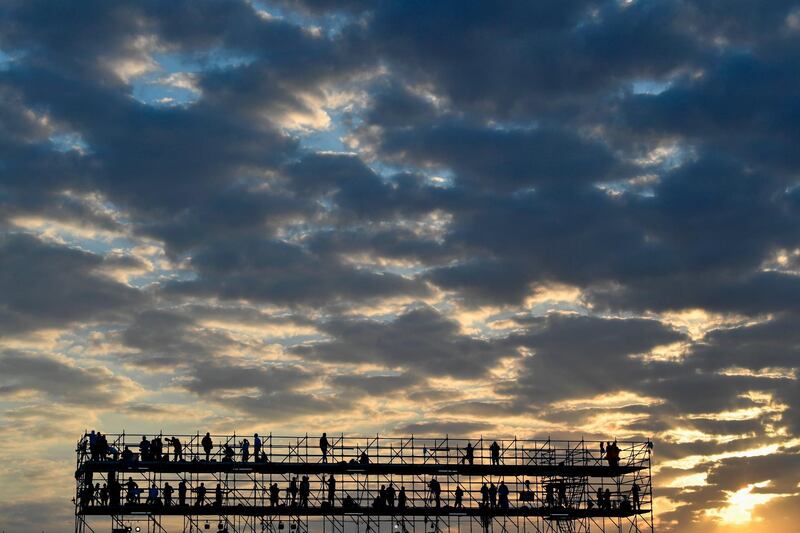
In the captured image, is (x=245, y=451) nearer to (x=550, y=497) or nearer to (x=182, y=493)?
(x=182, y=493)

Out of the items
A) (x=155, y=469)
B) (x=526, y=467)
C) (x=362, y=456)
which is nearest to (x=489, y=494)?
(x=526, y=467)

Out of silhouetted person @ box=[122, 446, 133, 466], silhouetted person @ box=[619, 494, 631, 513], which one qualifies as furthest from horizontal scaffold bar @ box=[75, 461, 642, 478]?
silhouetted person @ box=[619, 494, 631, 513]

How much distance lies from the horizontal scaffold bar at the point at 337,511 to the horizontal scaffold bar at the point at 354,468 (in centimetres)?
221

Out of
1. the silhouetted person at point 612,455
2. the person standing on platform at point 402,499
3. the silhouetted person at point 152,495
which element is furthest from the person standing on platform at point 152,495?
the silhouetted person at point 612,455

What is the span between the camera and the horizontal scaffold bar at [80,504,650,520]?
241 ft

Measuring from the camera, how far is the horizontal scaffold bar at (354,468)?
2931 inches

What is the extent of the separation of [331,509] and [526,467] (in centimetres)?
1271

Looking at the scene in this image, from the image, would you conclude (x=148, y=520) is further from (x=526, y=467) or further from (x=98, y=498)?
(x=526, y=467)

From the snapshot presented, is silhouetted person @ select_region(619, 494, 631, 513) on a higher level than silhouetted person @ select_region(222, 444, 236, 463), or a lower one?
lower

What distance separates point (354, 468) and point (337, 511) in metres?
2.74

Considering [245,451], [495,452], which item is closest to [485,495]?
[495,452]

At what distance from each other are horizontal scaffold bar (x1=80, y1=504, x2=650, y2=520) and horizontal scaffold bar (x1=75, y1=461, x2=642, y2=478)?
2214 mm

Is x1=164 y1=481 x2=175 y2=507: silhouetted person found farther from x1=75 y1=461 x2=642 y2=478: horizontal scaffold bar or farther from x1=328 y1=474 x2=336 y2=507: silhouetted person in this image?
x1=328 y1=474 x2=336 y2=507: silhouetted person

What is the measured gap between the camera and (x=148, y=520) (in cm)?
7544
